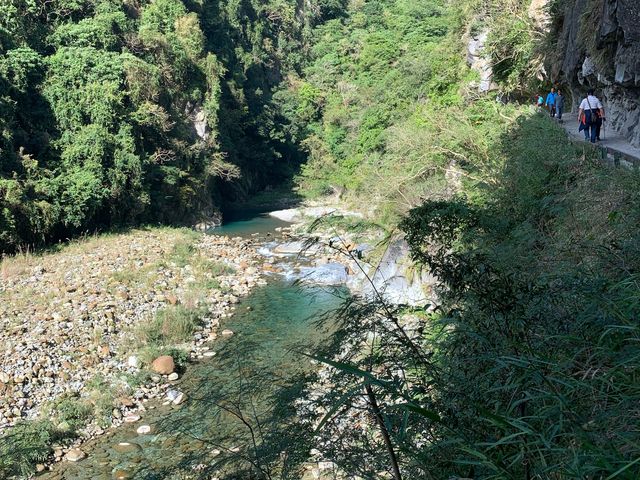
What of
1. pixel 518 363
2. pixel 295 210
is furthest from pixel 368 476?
pixel 295 210

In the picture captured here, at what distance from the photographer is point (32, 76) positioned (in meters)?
20.9

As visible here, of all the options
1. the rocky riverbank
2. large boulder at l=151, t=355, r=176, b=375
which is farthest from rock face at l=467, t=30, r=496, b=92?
large boulder at l=151, t=355, r=176, b=375

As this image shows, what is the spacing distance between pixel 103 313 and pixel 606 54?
514 inches

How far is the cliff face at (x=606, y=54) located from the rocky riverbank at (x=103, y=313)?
10128 millimetres

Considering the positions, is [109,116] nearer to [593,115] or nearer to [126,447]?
[126,447]

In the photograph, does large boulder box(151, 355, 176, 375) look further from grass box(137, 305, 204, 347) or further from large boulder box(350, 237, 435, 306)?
large boulder box(350, 237, 435, 306)

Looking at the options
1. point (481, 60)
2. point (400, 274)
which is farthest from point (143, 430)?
point (481, 60)

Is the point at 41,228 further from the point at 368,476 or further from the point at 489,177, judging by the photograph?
the point at 368,476

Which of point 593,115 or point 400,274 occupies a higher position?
point 593,115

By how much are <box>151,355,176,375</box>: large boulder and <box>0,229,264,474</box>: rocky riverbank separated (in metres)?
0.14

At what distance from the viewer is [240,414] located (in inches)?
124

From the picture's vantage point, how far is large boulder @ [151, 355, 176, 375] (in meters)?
11.5

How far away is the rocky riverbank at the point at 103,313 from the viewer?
10.3 metres

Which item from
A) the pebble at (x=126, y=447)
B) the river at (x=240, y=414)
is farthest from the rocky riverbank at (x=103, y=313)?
the pebble at (x=126, y=447)
